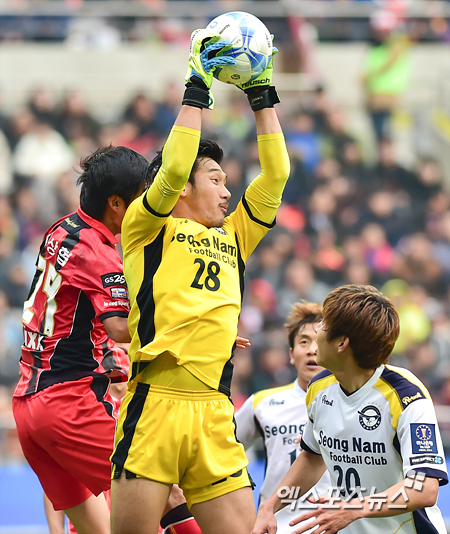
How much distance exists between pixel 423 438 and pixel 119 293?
1444 millimetres

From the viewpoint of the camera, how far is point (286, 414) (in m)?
4.87

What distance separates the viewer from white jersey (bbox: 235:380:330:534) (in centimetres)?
473

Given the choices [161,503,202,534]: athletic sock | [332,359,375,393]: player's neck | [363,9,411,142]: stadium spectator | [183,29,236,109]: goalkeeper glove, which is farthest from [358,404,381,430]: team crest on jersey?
[363,9,411,142]: stadium spectator

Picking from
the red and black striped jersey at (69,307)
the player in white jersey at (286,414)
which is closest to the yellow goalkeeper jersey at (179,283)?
the red and black striped jersey at (69,307)

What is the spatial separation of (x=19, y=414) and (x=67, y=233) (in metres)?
0.92

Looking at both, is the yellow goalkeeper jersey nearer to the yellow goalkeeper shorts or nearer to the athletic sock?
the yellow goalkeeper shorts

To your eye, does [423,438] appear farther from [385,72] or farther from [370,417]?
[385,72]

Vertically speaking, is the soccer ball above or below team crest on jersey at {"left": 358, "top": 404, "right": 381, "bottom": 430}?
above

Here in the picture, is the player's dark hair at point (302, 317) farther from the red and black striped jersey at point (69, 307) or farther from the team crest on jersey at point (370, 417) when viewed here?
the team crest on jersey at point (370, 417)

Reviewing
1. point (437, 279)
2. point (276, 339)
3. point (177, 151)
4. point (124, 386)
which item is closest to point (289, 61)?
point (437, 279)

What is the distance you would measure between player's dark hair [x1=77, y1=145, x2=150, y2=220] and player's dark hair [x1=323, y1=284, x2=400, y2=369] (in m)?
1.15

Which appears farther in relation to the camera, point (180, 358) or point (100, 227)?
point (100, 227)

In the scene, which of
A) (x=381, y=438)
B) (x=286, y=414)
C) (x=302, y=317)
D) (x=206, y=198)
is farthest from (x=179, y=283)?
(x=286, y=414)

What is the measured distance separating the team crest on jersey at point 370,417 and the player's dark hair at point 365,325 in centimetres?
17
